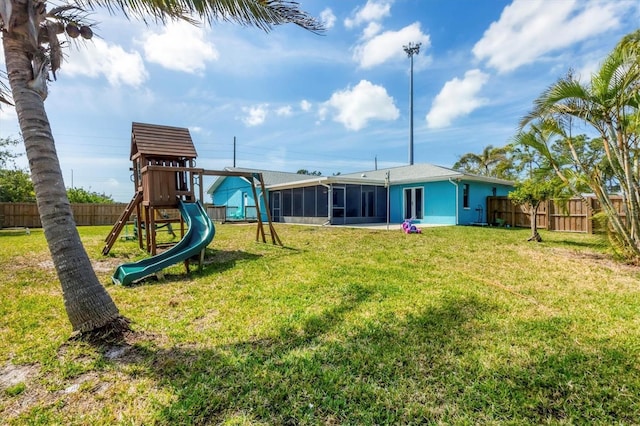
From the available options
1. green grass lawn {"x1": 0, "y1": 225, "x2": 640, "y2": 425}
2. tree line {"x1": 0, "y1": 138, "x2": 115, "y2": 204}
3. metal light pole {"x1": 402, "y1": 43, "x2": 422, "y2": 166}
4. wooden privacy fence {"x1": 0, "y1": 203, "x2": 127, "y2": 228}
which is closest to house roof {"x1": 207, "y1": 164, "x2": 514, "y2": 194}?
green grass lawn {"x1": 0, "y1": 225, "x2": 640, "y2": 425}

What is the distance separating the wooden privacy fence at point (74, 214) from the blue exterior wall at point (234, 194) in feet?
23.5

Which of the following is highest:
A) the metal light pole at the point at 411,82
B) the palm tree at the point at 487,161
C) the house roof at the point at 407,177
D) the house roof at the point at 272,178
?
the metal light pole at the point at 411,82

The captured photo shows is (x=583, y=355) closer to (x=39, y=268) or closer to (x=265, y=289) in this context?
(x=265, y=289)

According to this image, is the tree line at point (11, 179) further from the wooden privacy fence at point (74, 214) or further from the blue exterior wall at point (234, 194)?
the blue exterior wall at point (234, 194)

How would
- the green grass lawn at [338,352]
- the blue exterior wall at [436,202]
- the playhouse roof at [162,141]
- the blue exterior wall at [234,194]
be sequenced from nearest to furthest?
the green grass lawn at [338,352] → the playhouse roof at [162,141] → the blue exterior wall at [436,202] → the blue exterior wall at [234,194]

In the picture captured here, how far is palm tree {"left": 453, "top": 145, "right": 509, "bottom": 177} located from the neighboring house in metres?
11.1

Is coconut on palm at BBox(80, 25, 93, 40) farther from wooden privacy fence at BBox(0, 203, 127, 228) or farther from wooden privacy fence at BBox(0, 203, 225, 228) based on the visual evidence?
wooden privacy fence at BBox(0, 203, 127, 228)

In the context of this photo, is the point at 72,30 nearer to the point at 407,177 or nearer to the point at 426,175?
the point at 426,175

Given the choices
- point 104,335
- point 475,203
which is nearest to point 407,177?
point 475,203

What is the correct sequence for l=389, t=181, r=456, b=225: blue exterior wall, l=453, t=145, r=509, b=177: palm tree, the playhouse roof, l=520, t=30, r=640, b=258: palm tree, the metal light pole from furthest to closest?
the metal light pole, l=453, t=145, r=509, b=177: palm tree, l=389, t=181, r=456, b=225: blue exterior wall, the playhouse roof, l=520, t=30, r=640, b=258: palm tree

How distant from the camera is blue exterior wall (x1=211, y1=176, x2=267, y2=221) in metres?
22.4

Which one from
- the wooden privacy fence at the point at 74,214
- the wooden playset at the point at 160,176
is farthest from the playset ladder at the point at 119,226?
the wooden privacy fence at the point at 74,214

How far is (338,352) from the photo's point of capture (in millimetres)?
2756

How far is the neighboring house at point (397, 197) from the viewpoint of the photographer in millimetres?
15531
